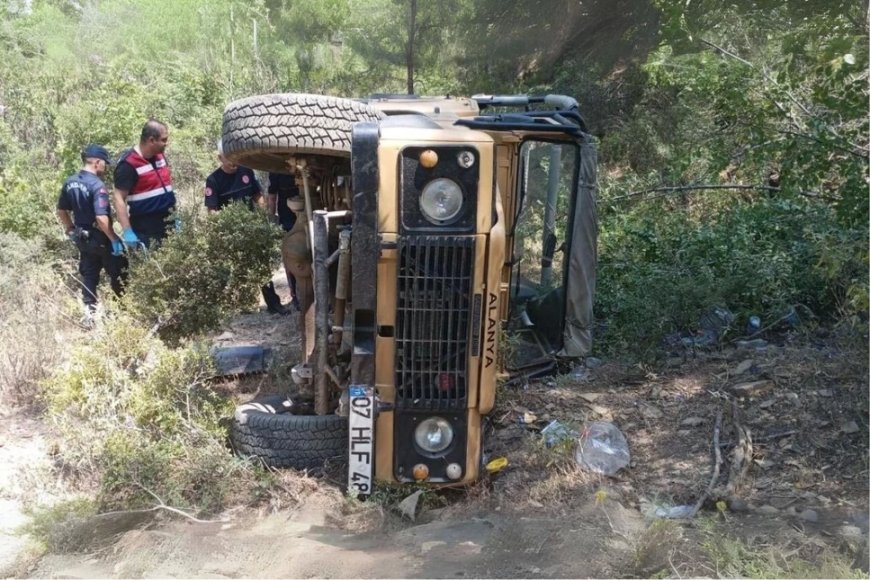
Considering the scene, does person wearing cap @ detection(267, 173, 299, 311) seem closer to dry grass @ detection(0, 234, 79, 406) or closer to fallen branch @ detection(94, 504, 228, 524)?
dry grass @ detection(0, 234, 79, 406)

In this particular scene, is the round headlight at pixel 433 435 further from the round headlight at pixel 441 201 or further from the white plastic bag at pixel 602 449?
the round headlight at pixel 441 201

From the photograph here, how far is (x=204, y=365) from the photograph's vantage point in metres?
5.01

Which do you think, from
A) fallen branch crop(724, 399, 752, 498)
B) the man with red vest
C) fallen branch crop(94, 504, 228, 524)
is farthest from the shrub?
fallen branch crop(724, 399, 752, 498)

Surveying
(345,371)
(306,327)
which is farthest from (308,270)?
(345,371)

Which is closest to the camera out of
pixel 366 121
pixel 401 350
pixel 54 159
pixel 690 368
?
pixel 401 350

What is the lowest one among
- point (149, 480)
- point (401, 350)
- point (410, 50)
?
point (149, 480)

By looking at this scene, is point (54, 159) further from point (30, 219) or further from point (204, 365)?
point (204, 365)

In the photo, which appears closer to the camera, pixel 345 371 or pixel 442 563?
pixel 442 563

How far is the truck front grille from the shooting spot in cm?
399

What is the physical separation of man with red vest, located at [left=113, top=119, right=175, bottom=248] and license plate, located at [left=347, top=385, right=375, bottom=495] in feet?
10.9

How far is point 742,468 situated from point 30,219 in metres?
7.84

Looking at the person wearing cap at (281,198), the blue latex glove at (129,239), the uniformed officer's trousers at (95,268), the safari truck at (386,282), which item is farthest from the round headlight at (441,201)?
the uniformed officer's trousers at (95,268)

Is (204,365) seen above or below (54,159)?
below

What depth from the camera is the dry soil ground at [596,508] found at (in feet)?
11.2
